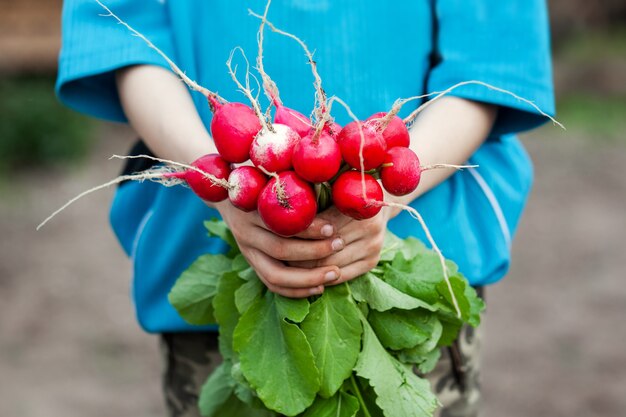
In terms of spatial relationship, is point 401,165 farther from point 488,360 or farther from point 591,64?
point 591,64

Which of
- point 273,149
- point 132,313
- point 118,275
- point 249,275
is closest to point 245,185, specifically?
point 273,149

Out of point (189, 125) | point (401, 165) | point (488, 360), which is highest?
point (401, 165)

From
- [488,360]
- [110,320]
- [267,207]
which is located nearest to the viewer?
[267,207]

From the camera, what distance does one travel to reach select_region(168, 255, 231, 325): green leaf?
144cm

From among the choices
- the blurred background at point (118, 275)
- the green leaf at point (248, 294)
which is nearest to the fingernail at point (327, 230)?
the green leaf at point (248, 294)

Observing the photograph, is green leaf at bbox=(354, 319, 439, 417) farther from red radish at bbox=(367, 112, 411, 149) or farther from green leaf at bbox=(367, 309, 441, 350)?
red radish at bbox=(367, 112, 411, 149)

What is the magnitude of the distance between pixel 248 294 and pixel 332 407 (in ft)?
0.72

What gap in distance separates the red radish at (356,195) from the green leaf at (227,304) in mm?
316

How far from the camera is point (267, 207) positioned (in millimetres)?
1118

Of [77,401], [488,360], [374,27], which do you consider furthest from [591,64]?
[374,27]

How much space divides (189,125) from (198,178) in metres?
0.25

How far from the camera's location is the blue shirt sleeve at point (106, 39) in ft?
4.86

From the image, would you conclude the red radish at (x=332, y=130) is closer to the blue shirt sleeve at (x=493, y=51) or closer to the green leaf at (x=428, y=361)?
the blue shirt sleeve at (x=493, y=51)

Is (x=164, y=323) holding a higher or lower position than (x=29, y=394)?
higher
